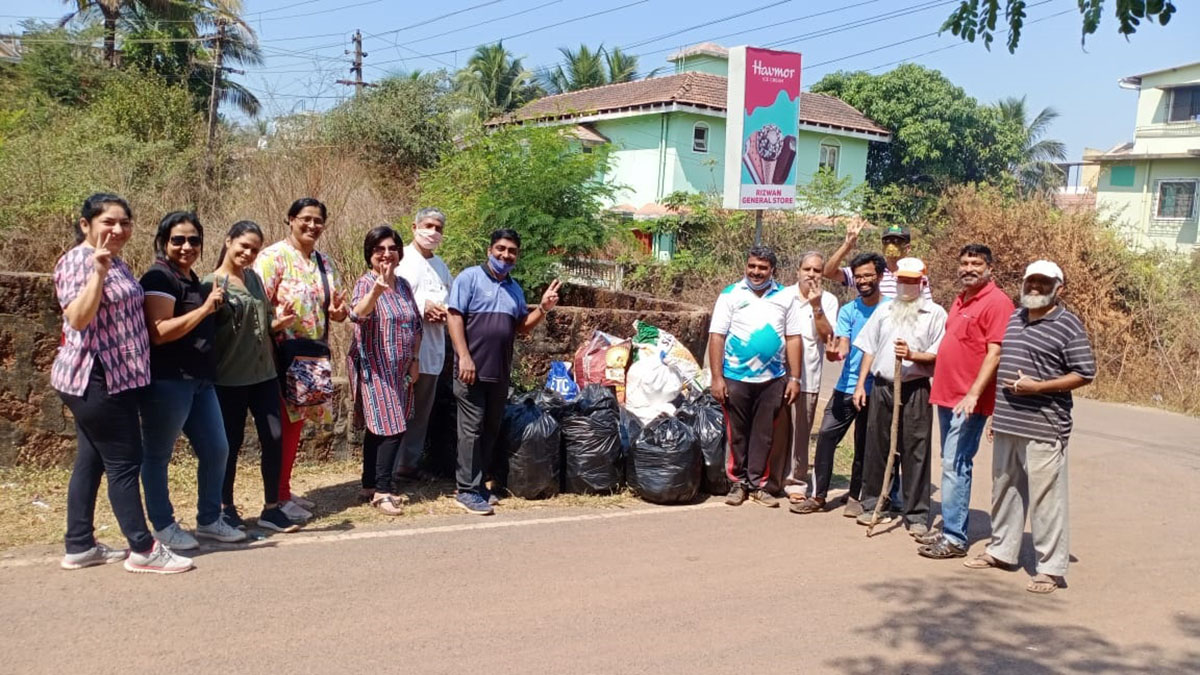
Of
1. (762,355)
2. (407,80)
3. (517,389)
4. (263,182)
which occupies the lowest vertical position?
(517,389)

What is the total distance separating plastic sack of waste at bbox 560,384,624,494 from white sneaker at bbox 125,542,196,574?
2.69 metres

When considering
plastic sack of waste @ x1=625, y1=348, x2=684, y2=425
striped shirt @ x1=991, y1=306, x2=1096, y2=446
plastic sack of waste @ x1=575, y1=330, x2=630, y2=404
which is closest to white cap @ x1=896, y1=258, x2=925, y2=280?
striped shirt @ x1=991, y1=306, x2=1096, y2=446

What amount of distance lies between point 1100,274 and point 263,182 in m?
12.3

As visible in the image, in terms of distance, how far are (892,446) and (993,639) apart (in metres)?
1.82

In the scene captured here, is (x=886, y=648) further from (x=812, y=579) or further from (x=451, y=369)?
(x=451, y=369)

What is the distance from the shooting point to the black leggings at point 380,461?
235 inches

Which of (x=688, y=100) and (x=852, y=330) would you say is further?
(x=688, y=100)

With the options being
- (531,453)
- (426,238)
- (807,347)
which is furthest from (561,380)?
(807,347)

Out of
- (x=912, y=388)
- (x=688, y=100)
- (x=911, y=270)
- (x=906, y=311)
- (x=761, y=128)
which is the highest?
(x=688, y=100)

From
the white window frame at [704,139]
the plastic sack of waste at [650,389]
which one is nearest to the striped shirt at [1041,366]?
the plastic sack of waste at [650,389]

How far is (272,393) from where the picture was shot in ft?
17.8

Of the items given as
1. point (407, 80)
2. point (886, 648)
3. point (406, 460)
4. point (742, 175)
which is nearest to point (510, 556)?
point (406, 460)

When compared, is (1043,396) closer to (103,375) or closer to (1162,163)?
(103,375)

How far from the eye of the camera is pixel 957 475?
5.78m
